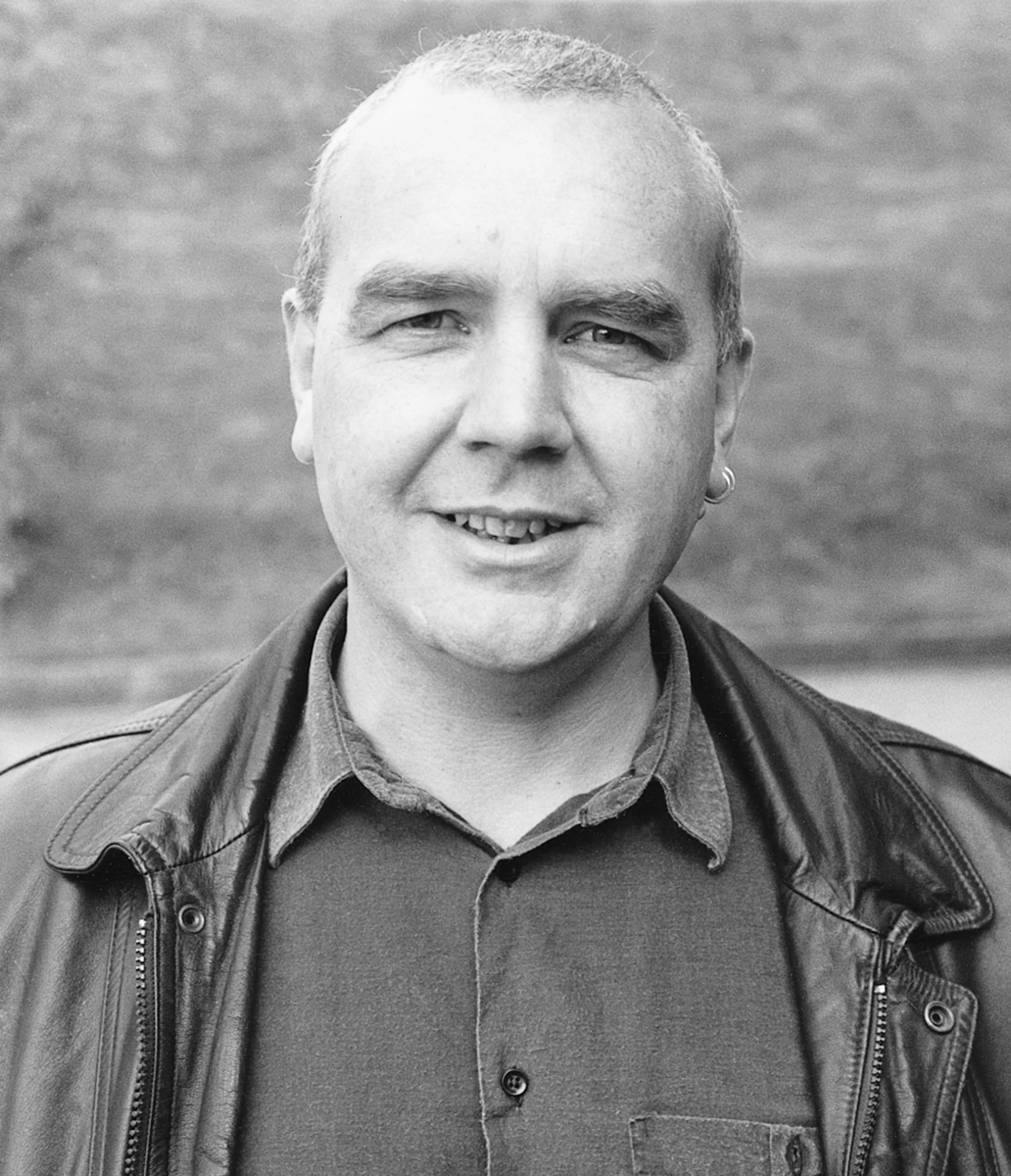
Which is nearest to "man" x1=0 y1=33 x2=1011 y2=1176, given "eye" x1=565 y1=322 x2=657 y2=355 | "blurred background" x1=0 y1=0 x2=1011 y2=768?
"eye" x1=565 y1=322 x2=657 y2=355

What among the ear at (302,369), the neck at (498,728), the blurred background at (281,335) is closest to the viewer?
the neck at (498,728)

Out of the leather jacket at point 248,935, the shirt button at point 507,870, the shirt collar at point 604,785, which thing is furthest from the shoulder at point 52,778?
the shirt button at point 507,870

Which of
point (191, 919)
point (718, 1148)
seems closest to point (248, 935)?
point (191, 919)

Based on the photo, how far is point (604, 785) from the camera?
1.74m

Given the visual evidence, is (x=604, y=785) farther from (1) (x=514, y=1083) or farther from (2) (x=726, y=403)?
(2) (x=726, y=403)

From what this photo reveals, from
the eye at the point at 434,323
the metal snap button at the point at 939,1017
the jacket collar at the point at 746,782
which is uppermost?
the eye at the point at 434,323

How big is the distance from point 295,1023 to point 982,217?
84.8 inches

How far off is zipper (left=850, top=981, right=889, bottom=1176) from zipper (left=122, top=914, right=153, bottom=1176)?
2.22ft

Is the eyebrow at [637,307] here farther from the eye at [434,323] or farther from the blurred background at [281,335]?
the blurred background at [281,335]

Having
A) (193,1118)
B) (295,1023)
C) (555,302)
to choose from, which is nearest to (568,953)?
(295,1023)

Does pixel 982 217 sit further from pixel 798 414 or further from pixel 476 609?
pixel 476 609

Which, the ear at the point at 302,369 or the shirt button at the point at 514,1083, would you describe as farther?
the ear at the point at 302,369

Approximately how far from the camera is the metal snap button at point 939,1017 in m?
1.62

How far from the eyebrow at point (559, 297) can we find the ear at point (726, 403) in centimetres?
15
